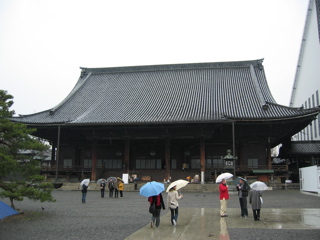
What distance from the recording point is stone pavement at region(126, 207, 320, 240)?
9016 mm

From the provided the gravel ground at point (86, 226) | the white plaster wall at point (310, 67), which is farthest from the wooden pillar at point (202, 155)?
the white plaster wall at point (310, 67)

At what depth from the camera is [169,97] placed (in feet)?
115

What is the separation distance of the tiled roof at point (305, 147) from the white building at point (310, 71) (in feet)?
18.2

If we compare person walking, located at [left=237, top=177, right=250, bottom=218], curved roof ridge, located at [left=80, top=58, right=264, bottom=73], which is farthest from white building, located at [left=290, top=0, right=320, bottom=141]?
person walking, located at [left=237, top=177, right=250, bottom=218]

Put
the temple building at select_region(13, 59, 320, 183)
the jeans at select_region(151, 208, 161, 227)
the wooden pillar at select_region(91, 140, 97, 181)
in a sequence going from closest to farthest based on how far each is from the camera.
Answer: the jeans at select_region(151, 208, 161, 227), the temple building at select_region(13, 59, 320, 183), the wooden pillar at select_region(91, 140, 97, 181)

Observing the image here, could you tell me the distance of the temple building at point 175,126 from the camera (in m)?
28.6

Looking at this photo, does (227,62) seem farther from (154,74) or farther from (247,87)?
(154,74)

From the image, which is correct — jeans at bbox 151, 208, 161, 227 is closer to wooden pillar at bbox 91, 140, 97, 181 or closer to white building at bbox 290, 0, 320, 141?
wooden pillar at bbox 91, 140, 97, 181

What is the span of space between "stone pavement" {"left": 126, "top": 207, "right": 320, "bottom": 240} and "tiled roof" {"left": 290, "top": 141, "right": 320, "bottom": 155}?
20.7m

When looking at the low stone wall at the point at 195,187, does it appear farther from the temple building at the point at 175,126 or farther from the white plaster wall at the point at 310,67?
the white plaster wall at the point at 310,67

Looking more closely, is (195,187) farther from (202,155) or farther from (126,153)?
(126,153)

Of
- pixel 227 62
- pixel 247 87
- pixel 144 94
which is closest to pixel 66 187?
pixel 144 94

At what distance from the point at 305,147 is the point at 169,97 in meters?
14.5

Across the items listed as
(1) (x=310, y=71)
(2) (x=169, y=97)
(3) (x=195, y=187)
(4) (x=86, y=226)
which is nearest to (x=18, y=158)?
(4) (x=86, y=226)
